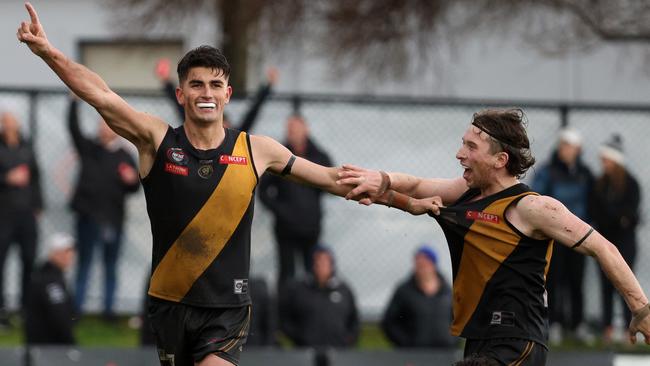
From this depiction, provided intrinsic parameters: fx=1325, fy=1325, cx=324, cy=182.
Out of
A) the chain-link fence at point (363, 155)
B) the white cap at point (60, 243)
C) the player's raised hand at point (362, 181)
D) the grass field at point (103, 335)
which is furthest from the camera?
the chain-link fence at point (363, 155)

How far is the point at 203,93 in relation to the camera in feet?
23.7

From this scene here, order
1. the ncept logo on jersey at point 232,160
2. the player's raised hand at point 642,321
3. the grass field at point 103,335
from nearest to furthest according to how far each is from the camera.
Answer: the player's raised hand at point 642,321, the ncept logo on jersey at point 232,160, the grass field at point 103,335

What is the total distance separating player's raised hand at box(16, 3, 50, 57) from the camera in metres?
6.91

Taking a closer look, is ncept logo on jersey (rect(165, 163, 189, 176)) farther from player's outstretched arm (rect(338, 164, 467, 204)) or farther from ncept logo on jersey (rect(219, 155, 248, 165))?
player's outstretched arm (rect(338, 164, 467, 204))

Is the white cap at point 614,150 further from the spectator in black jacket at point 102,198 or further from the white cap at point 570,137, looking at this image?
the spectator in black jacket at point 102,198

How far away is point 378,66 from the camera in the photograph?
53.9 ft

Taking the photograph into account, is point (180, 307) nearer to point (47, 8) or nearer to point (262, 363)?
point (262, 363)

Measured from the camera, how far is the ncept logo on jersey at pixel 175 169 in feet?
23.6

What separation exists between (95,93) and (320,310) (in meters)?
5.82

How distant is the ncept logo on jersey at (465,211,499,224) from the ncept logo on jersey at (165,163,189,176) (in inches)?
63.1

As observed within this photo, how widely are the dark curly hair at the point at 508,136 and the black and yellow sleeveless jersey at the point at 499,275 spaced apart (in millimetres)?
138

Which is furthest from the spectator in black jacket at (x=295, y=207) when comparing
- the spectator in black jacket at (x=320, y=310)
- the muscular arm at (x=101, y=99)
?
the muscular arm at (x=101, y=99)

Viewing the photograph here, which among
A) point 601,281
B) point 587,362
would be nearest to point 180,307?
point 587,362

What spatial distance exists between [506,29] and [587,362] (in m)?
6.04
